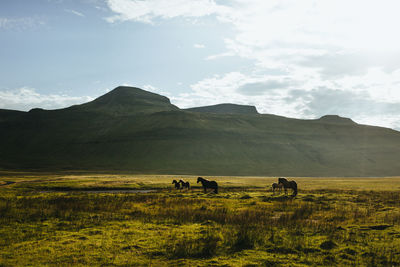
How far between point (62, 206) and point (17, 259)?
573 inches

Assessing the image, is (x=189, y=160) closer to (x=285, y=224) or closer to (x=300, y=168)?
(x=300, y=168)

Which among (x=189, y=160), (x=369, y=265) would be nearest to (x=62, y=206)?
(x=369, y=265)

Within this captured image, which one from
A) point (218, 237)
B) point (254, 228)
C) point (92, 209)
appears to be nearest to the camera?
point (218, 237)

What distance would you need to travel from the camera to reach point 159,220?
20.9 meters

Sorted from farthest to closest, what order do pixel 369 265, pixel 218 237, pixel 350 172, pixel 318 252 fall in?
1. pixel 350 172
2. pixel 218 237
3. pixel 318 252
4. pixel 369 265

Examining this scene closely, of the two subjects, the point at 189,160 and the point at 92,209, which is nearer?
the point at 92,209

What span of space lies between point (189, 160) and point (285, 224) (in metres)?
171

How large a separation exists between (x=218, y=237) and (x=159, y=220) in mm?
6703

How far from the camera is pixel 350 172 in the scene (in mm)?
179500

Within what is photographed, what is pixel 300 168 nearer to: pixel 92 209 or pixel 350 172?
pixel 350 172

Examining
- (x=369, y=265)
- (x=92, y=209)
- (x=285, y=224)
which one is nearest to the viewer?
(x=369, y=265)

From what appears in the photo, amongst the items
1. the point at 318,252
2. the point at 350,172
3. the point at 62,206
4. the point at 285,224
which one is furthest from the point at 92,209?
the point at 350,172

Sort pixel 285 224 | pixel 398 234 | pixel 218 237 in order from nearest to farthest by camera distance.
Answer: pixel 218 237 → pixel 398 234 → pixel 285 224

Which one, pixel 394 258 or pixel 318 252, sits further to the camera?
pixel 318 252
